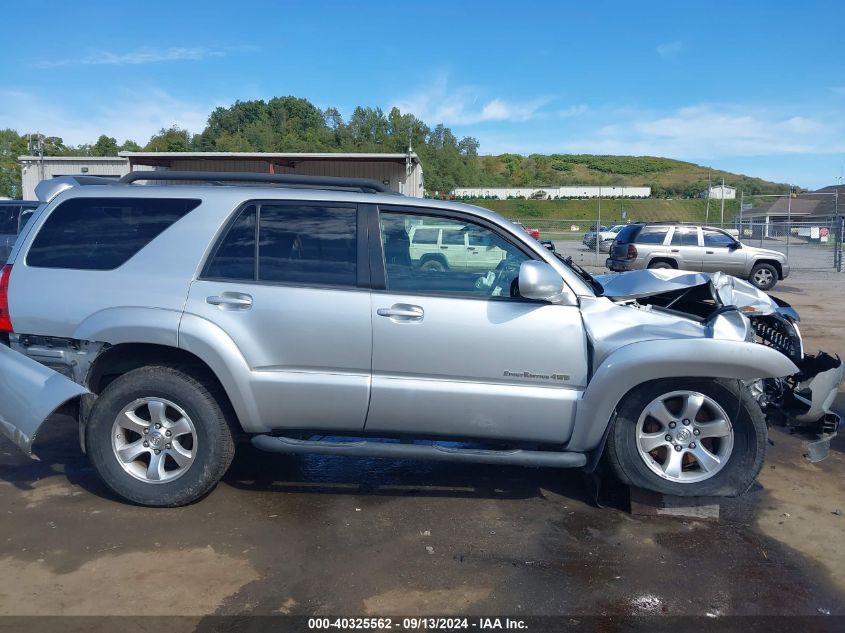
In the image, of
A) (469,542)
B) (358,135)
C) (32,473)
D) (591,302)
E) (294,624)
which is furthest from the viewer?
(358,135)

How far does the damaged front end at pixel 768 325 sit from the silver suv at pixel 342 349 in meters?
0.09

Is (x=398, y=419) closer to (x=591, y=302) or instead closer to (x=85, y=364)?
(x=591, y=302)

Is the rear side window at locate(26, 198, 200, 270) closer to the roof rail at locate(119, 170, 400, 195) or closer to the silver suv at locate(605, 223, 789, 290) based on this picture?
the roof rail at locate(119, 170, 400, 195)

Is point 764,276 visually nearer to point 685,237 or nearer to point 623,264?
point 685,237

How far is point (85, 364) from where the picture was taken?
4445 mm

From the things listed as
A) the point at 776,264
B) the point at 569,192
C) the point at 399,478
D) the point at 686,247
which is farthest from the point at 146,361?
the point at 569,192

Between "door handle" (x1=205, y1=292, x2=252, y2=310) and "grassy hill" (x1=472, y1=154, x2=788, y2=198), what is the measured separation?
100003 mm

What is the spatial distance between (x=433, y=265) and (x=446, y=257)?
104mm

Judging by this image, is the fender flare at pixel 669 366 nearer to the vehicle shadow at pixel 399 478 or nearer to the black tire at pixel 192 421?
the vehicle shadow at pixel 399 478

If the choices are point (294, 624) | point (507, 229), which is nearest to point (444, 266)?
point (507, 229)

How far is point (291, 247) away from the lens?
4.44m

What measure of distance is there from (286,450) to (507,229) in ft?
6.08

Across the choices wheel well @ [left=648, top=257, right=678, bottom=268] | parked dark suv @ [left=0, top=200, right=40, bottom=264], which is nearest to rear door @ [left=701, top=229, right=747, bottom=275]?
wheel well @ [left=648, top=257, right=678, bottom=268]

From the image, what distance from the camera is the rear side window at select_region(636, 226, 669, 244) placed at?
20.4 metres
